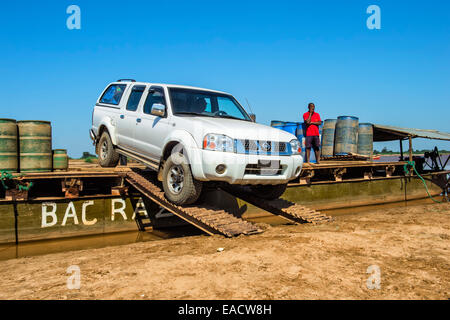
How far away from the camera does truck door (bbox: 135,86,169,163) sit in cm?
579

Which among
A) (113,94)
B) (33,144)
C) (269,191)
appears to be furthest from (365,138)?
(33,144)

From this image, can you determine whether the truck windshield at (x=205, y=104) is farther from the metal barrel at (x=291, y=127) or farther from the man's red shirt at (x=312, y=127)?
the metal barrel at (x=291, y=127)

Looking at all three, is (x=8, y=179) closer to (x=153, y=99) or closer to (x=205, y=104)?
(x=153, y=99)

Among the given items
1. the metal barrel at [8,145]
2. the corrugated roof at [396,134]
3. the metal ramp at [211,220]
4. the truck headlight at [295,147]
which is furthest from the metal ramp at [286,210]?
the corrugated roof at [396,134]

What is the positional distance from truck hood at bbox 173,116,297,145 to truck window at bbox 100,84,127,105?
8.10 feet

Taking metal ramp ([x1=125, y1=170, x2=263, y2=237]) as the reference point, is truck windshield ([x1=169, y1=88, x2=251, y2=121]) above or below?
above

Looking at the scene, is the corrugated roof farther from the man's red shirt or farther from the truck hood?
the truck hood

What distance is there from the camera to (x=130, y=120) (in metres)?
6.67

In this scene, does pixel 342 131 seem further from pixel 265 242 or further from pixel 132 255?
pixel 132 255

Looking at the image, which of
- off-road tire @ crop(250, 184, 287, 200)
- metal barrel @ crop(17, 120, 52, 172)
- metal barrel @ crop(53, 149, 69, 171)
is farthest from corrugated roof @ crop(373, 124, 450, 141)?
metal barrel @ crop(17, 120, 52, 172)

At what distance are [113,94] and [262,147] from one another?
4.16 metres

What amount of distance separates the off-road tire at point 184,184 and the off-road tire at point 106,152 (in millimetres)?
2366

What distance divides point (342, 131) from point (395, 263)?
10474mm
